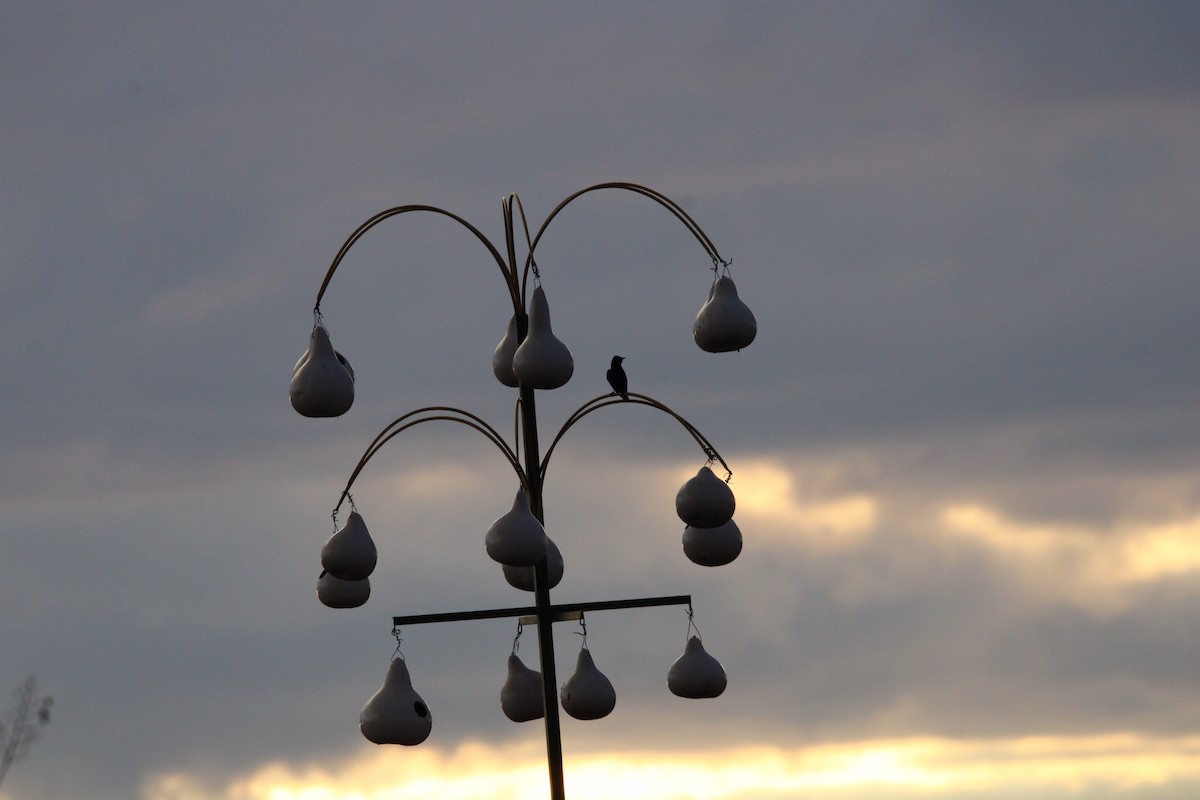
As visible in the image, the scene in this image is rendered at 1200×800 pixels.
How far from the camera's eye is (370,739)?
1578 cm

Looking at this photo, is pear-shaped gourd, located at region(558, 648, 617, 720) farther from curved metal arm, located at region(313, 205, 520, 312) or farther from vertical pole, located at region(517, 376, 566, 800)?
curved metal arm, located at region(313, 205, 520, 312)

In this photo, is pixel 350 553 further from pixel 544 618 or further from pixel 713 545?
pixel 713 545

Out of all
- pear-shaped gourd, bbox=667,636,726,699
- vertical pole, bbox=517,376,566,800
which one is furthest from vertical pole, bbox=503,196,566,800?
pear-shaped gourd, bbox=667,636,726,699

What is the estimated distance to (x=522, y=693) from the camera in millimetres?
17562

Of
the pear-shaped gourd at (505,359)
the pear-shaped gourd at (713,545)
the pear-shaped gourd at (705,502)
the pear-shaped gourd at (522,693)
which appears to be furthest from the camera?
the pear-shaped gourd at (522,693)

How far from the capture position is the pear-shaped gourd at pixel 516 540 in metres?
14.9

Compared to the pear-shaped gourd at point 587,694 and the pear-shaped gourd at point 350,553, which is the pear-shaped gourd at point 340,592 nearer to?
the pear-shaped gourd at point 350,553

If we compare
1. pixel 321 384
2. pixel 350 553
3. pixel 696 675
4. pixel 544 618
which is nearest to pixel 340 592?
pixel 350 553

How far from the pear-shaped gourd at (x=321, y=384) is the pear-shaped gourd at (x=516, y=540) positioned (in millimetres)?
1492

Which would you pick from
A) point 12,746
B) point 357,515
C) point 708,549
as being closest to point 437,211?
point 357,515

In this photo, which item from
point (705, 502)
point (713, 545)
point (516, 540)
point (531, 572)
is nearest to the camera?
point (516, 540)

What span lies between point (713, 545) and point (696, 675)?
3.87ft

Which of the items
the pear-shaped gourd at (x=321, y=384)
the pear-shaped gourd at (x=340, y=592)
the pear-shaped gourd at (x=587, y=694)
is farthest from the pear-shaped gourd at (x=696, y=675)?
the pear-shaped gourd at (x=321, y=384)

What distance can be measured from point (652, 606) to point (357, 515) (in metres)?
2.44
